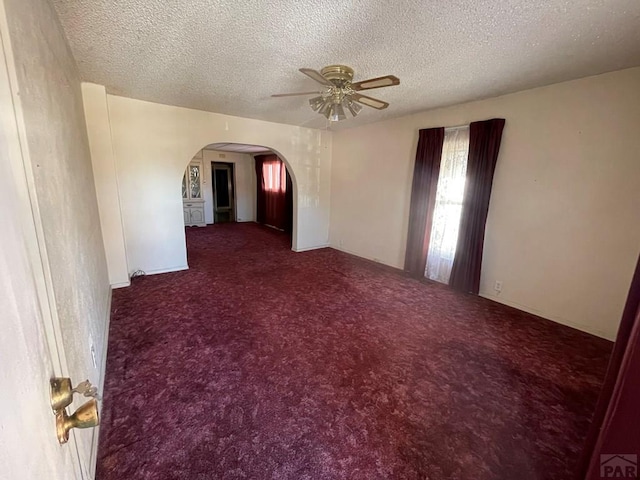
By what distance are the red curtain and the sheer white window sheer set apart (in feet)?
13.6

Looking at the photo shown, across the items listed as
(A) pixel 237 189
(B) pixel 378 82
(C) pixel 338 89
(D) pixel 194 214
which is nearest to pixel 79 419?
(B) pixel 378 82

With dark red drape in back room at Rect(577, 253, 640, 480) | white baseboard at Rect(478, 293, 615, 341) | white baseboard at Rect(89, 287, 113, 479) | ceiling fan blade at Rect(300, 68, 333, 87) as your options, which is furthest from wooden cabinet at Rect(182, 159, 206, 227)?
dark red drape in back room at Rect(577, 253, 640, 480)

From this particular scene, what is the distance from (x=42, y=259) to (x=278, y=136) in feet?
15.4

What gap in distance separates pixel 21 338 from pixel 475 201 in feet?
12.9

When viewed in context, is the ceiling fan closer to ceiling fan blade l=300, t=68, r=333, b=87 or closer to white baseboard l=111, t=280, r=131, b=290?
ceiling fan blade l=300, t=68, r=333, b=87

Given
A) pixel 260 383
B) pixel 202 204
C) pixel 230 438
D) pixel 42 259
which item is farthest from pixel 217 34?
pixel 202 204

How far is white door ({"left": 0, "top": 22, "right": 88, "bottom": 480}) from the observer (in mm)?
401

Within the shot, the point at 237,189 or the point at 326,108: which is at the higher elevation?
the point at 326,108

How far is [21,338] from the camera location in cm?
46

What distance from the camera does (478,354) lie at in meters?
2.43

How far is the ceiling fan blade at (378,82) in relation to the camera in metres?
2.11

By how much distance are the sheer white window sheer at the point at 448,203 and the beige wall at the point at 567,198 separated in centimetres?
31

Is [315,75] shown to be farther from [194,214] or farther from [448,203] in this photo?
[194,214]

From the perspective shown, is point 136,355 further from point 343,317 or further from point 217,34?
point 217,34
